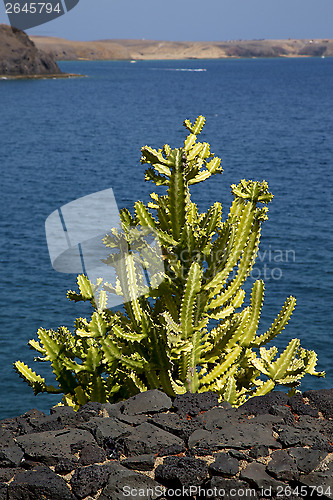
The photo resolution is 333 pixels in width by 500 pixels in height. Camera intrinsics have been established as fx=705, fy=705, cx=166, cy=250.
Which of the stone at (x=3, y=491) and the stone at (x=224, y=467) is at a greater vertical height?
the stone at (x=224, y=467)

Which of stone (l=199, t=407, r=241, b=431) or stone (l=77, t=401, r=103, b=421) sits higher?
stone (l=199, t=407, r=241, b=431)

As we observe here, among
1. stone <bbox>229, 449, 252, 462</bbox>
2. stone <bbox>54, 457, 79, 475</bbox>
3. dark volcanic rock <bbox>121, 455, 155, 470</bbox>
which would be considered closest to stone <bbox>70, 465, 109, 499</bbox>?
stone <bbox>54, 457, 79, 475</bbox>

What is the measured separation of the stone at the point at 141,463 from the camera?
24.3ft

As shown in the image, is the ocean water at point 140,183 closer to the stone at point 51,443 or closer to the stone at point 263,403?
the stone at point 51,443

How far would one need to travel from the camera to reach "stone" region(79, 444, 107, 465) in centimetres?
752

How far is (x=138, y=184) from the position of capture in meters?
45.9

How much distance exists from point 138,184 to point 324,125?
1725 inches

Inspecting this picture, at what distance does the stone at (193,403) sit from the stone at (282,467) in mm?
1543

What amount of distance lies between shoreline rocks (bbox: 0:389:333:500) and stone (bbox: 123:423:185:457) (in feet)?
0.04

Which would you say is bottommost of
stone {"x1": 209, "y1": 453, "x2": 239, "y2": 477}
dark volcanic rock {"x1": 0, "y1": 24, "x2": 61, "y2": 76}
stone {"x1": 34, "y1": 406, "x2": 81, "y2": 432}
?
stone {"x1": 34, "y1": 406, "x2": 81, "y2": 432}

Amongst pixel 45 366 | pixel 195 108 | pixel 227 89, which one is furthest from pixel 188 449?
pixel 227 89

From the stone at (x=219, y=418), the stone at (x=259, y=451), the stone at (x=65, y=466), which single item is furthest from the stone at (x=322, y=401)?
the stone at (x=65, y=466)

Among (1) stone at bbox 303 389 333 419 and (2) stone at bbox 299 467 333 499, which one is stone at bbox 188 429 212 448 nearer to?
(2) stone at bbox 299 467 333 499

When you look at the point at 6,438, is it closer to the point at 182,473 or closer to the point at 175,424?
the point at 175,424
